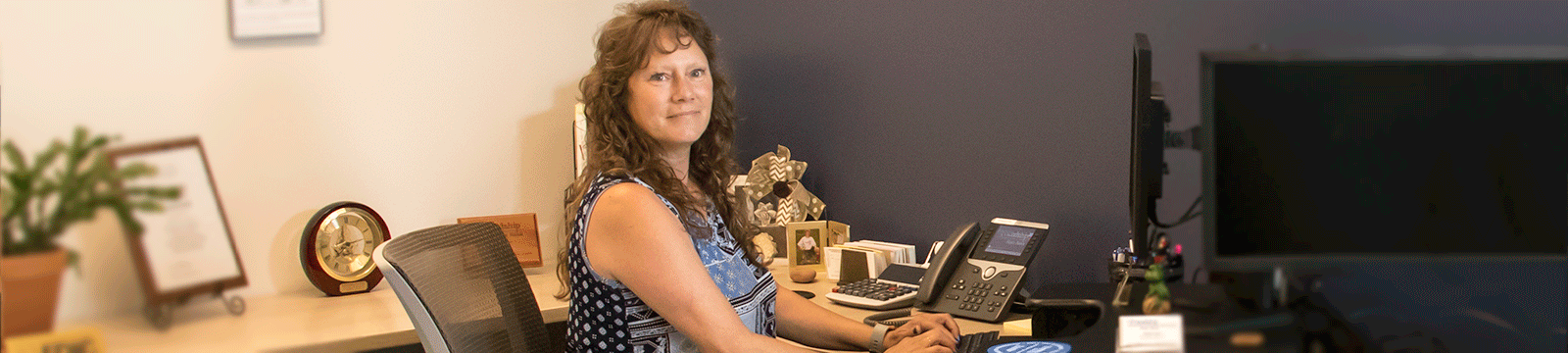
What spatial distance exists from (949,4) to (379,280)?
1.38 metres

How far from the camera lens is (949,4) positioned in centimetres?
196

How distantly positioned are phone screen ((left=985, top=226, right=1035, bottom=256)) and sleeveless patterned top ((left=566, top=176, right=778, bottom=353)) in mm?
427

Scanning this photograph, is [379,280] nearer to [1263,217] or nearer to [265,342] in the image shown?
[265,342]

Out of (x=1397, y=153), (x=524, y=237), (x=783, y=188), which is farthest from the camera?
(x=524, y=237)

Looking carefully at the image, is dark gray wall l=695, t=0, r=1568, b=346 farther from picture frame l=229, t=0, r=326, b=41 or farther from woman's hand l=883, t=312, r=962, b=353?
picture frame l=229, t=0, r=326, b=41

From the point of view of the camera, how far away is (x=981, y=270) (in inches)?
65.7

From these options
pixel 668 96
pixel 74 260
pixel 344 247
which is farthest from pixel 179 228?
pixel 344 247

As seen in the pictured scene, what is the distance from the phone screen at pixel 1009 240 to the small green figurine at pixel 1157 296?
32.7 inches

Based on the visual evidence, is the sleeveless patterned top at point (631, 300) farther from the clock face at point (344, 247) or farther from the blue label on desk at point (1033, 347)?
the clock face at point (344, 247)

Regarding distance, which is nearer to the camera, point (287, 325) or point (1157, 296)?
point (1157, 296)

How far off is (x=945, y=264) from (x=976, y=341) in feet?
0.92

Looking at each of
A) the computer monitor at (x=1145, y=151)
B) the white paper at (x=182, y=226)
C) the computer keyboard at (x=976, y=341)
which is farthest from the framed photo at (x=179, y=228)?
the computer monitor at (x=1145, y=151)

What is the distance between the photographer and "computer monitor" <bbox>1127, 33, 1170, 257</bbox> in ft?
3.15

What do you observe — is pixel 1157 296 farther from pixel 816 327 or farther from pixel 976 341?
pixel 816 327
